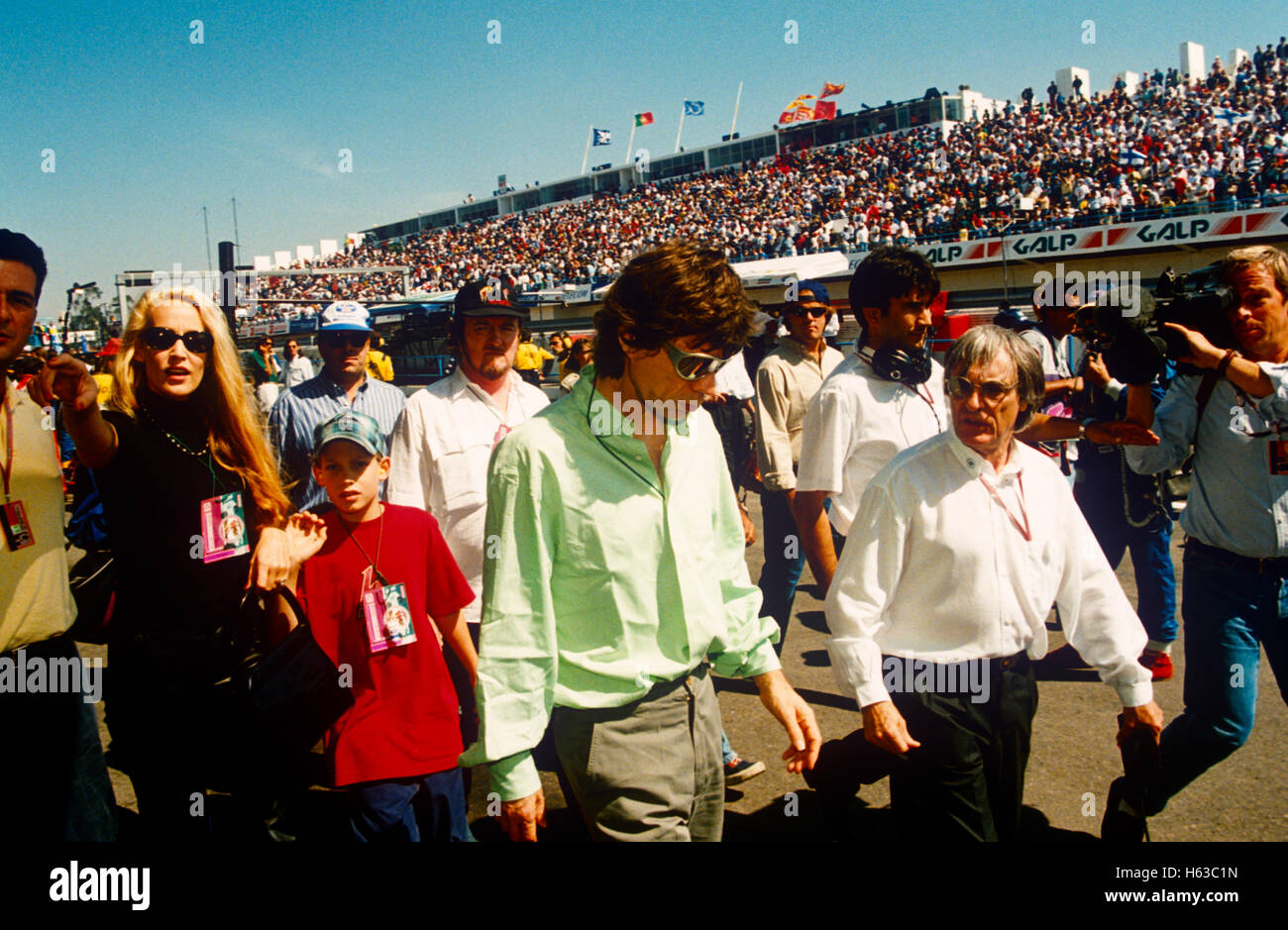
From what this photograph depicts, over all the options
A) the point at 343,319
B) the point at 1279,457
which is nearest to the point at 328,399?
the point at 343,319

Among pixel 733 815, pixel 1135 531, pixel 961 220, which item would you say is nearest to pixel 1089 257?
pixel 961 220

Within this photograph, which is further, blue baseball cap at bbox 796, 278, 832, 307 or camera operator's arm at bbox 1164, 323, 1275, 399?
blue baseball cap at bbox 796, 278, 832, 307

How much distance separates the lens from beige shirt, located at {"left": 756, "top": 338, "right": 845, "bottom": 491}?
443cm

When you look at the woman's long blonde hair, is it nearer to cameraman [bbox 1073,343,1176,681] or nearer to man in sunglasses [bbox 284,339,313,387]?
cameraman [bbox 1073,343,1176,681]

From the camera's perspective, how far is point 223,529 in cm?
270

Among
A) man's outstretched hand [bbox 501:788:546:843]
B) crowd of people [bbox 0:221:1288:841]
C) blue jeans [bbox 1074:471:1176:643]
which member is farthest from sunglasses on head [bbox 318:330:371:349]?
blue jeans [bbox 1074:471:1176:643]

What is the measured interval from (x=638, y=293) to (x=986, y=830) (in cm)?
169

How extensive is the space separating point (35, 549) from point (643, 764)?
5.33 ft

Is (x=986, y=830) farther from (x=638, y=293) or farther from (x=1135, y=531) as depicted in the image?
(x=1135, y=531)

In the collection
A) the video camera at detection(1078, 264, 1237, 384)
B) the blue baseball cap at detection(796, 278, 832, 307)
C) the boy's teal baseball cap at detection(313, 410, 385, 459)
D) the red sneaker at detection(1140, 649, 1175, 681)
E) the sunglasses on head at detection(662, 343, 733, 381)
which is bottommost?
the red sneaker at detection(1140, 649, 1175, 681)

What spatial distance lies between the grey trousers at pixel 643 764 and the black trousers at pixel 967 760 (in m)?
0.63

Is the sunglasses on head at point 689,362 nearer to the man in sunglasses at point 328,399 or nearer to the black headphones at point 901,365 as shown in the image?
Result: the black headphones at point 901,365

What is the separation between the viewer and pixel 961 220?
1201 inches

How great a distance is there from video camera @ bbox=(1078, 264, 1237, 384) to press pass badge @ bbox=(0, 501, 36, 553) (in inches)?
134
